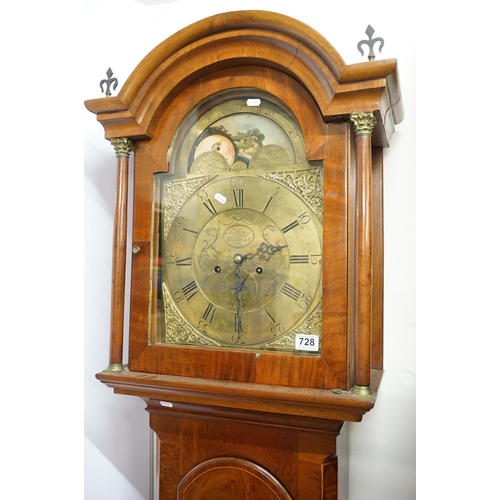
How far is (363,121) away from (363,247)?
24cm

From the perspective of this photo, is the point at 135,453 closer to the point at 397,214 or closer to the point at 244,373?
the point at 244,373

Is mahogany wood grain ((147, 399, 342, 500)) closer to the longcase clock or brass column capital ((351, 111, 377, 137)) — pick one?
the longcase clock

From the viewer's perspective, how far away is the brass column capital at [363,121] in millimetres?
832

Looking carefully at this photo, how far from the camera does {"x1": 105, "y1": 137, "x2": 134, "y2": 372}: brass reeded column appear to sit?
3.25 ft

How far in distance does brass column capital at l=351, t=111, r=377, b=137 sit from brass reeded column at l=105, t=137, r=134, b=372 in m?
0.50

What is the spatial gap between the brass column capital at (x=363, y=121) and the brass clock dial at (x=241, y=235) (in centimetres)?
11

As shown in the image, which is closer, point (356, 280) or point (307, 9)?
point (356, 280)

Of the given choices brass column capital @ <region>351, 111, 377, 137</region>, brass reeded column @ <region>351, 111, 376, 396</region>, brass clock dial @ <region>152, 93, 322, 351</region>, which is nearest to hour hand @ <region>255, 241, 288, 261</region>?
brass clock dial @ <region>152, 93, 322, 351</region>

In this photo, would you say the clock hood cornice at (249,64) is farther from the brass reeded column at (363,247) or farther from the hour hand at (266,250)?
the hour hand at (266,250)

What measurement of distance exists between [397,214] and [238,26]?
608 millimetres

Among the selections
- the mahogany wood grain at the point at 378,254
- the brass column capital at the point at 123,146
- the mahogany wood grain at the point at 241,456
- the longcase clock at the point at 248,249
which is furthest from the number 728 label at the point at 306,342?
the brass column capital at the point at 123,146

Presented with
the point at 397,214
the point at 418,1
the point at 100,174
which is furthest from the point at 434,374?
the point at 100,174

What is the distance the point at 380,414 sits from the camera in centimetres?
118

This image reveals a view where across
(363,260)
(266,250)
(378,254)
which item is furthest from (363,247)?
(378,254)
